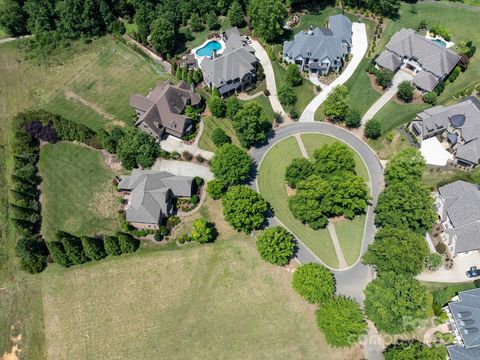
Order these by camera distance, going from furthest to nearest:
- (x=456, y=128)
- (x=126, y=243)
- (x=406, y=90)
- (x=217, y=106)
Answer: (x=406, y=90)
(x=217, y=106)
(x=456, y=128)
(x=126, y=243)

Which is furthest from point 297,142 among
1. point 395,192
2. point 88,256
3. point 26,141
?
point 26,141

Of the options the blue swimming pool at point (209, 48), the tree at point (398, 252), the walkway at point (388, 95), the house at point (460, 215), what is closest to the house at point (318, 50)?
the walkway at point (388, 95)

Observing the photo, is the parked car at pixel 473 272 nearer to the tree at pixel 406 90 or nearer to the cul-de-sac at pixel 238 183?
the cul-de-sac at pixel 238 183

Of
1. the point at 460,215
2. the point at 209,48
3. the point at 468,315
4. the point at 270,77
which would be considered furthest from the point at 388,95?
the point at 468,315

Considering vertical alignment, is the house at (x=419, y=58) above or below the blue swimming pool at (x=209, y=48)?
above

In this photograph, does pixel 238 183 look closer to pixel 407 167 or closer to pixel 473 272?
pixel 407 167
